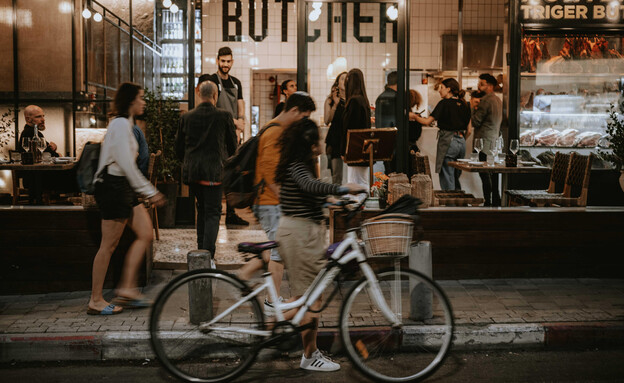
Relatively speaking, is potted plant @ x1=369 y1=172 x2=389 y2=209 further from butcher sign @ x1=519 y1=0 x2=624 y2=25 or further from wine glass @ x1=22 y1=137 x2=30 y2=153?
wine glass @ x1=22 y1=137 x2=30 y2=153

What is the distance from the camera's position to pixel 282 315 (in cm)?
465

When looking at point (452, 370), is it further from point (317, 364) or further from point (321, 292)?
point (321, 292)

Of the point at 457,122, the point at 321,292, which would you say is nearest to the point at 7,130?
the point at 457,122

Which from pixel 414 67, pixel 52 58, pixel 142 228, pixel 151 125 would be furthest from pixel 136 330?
pixel 414 67

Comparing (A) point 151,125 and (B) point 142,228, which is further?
(A) point 151,125

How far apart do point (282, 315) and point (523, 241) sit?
3.48m

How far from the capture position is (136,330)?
18.1 ft

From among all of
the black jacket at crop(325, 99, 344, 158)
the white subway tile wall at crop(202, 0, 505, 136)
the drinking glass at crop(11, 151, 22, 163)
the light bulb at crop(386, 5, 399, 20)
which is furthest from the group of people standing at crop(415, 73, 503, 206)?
the drinking glass at crop(11, 151, 22, 163)

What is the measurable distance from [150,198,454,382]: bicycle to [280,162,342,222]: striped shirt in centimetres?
26

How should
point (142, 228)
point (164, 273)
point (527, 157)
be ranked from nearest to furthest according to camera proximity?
1. point (142, 228)
2. point (164, 273)
3. point (527, 157)

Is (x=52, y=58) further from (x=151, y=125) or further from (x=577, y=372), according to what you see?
(x=577, y=372)

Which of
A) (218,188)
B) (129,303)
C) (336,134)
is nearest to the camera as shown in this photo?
(129,303)

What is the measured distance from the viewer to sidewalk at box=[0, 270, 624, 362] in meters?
5.34

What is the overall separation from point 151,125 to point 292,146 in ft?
19.5
